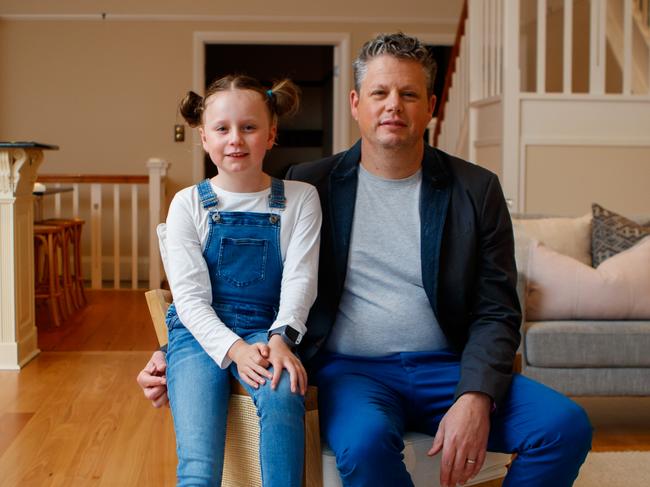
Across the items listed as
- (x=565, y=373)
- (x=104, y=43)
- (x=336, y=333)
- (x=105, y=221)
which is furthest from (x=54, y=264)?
(x=336, y=333)

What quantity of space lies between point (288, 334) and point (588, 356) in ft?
5.93

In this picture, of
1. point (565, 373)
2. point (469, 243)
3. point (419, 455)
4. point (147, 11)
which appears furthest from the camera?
point (147, 11)

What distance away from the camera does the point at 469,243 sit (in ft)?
6.69

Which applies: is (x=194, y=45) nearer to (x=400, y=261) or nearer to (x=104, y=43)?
(x=104, y=43)

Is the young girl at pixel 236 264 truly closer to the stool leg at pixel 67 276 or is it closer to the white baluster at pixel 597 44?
the white baluster at pixel 597 44

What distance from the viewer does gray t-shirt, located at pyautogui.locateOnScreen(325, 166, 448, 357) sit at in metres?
2.03

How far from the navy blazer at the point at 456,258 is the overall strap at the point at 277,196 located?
15 centimetres

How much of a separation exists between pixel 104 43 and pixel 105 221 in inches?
61.1

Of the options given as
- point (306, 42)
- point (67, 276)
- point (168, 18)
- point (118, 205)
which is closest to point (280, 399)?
point (67, 276)

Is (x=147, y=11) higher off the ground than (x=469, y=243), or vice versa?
(x=147, y=11)

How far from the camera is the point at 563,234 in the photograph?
3629 millimetres

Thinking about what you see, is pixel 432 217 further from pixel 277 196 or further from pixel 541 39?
pixel 541 39

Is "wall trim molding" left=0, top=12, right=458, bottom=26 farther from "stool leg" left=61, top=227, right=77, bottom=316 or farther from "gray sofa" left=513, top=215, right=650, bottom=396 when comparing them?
"gray sofa" left=513, top=215, right=650, bottom=396

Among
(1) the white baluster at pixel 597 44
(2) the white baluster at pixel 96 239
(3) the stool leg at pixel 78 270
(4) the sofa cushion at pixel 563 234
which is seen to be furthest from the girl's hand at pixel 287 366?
(2) the white baluster at pixel 96 239
